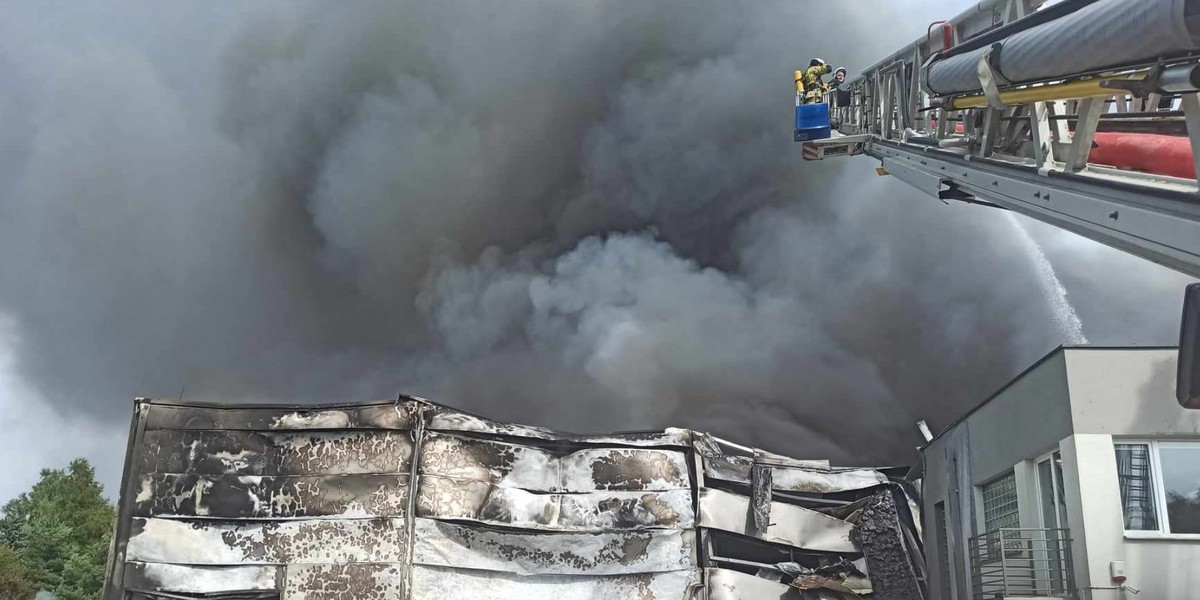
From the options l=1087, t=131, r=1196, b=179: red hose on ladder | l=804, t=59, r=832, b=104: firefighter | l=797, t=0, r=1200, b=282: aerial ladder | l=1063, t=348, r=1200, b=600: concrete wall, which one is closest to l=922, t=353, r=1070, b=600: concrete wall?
l=1063, t=348, r=1200, b=600: concrete wall

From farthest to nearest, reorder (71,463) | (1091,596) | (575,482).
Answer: (71,463)
(575,482)
(1091,596)

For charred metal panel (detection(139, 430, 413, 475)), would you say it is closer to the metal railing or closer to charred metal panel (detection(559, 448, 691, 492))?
charred metal panel (detection(559, 448, 691, 492))

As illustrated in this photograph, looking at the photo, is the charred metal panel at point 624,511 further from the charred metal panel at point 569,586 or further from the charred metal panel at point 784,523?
the charred metal panel at point 569,586

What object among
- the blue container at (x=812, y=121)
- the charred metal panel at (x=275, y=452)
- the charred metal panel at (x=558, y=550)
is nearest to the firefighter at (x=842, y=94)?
the blue container at (x=812, y=121)

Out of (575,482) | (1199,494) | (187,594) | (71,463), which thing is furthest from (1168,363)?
(71,463)

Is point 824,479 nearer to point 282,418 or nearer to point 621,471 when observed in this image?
point 621,471

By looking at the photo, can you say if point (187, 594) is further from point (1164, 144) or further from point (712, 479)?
point (1164, 144)
